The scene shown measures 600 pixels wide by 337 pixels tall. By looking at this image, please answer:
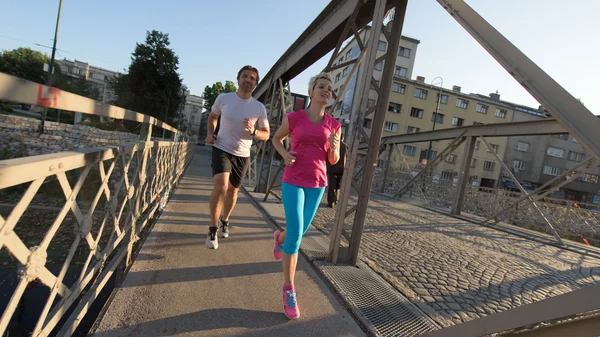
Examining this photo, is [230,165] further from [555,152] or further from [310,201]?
[555,152]

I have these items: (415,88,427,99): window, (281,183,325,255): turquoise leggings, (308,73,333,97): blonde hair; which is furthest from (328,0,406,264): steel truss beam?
(415,88,427,99): window

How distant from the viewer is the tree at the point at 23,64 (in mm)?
43625

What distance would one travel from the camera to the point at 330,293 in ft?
9.82

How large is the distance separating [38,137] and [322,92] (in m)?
23.0

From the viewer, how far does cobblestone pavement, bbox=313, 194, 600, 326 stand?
3346 millimetres

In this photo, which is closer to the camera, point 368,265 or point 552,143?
point 368,265

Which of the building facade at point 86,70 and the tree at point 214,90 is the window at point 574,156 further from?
the building facade at point 86,70

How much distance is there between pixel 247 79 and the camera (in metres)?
3.70

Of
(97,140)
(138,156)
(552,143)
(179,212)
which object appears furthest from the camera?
(552,143)

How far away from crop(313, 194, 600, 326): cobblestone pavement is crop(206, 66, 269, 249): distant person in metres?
2.07

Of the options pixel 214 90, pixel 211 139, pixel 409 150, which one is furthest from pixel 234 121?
pixel 214 90

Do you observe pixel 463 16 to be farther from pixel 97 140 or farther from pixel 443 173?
pixel 443 173

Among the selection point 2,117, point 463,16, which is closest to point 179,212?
point 463,16

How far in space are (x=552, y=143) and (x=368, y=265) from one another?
2202 inches
